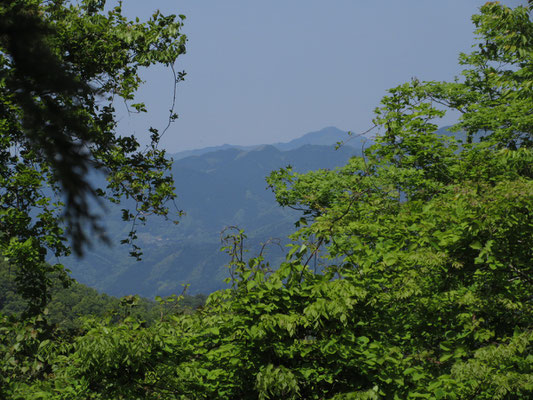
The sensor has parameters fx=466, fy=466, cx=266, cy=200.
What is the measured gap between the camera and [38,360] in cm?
688

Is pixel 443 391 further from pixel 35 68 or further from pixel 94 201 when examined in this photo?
pixel 35 68

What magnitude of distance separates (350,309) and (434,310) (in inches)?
65.2

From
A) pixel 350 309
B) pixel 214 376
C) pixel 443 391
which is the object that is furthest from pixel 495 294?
pixel 214 376

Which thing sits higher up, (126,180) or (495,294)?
(126,180)

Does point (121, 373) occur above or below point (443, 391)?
above

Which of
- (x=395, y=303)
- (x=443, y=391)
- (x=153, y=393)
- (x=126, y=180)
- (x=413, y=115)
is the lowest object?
(x=443, y=391)

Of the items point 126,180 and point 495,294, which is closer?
point 495,294

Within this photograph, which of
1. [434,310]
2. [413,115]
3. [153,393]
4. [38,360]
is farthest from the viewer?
[413,115]

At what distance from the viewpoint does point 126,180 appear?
422 inches

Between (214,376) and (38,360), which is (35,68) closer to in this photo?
(214,376)

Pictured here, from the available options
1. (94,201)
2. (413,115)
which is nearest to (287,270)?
(94,201)

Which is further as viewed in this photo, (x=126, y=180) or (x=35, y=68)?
(x=126, y=180)

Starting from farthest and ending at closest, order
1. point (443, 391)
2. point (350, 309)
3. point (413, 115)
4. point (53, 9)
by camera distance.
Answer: point (413, 115)
point (53, 9)
point (350, 309)
point (443, 391)

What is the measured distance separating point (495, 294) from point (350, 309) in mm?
2045
